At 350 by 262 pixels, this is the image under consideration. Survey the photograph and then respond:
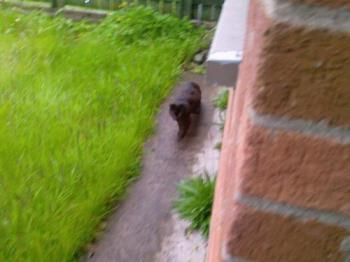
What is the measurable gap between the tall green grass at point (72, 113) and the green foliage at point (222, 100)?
0.46m

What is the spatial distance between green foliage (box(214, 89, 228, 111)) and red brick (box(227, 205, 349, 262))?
138 inches

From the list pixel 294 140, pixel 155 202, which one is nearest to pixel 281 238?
pixel 294 140

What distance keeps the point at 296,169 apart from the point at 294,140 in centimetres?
4

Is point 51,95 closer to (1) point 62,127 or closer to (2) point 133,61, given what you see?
(1) point 62,127

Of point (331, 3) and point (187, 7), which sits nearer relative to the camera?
point (331, 3)

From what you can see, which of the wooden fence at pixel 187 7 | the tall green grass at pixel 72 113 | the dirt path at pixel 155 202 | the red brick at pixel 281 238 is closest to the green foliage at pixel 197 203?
the dirt path at pixel 155 202

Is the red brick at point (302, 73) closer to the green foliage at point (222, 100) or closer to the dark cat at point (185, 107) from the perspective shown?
Result: the dark cat at point (185, 107)

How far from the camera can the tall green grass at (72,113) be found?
290 centimetres

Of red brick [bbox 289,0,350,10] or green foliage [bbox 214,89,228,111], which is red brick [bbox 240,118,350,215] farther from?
green foliage [bbox 214,89,228,111]

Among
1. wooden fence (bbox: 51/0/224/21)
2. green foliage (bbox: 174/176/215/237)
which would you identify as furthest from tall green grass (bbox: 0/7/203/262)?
green foliage (bbox: 174/176/215/237)

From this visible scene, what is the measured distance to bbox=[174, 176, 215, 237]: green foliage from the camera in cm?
302

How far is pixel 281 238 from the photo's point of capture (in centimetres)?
72

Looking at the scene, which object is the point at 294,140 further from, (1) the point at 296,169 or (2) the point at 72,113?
(2) the point at 72,113

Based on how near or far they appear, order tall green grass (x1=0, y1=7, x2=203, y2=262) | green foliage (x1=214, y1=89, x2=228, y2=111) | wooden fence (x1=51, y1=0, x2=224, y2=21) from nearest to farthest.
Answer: tall green grass (x1=0, y1=7, x2=203, y2=262)
green foliage (x1=214, y1=89, x2=228, y2=111)
wooden fence (x1=51, y1=0, x2=224, y2=21)
